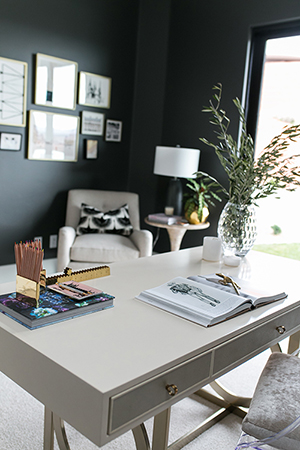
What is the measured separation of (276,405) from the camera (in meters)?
1.32

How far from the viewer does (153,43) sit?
4590 millimetres

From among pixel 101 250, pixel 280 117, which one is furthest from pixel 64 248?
pixel 280 117

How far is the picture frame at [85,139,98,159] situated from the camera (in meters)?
4.39

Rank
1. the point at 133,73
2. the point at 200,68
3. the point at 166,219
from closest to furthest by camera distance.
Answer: the point at 166,219 < the point at 200,68 < the point at 133,73

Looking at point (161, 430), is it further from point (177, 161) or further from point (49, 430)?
point (177, 161)

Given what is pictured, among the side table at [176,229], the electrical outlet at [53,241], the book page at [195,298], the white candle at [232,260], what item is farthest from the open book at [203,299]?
the electrical outlet at [53,241]

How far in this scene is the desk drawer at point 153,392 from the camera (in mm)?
953

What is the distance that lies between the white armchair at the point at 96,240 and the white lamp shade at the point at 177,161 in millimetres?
521

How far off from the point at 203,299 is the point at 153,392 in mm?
482

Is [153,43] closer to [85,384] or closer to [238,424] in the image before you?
[238,424]

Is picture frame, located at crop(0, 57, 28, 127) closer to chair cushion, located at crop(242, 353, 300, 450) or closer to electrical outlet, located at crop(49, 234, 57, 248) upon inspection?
electrical outlet, located at crop(49, 234, 57, 248)

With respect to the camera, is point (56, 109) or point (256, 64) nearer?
point (256, 64)

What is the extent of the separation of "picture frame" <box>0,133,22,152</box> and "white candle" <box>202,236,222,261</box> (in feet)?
7.73

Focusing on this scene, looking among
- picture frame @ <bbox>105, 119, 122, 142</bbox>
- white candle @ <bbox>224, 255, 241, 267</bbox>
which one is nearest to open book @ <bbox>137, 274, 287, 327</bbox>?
white candle @ <bbox>224, 255, 241, 267</bbox>
